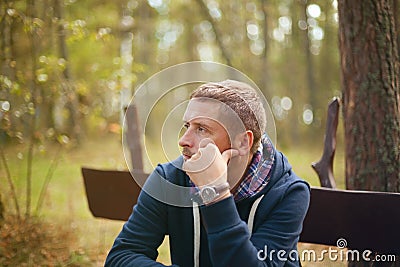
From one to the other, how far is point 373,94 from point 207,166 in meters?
1.92

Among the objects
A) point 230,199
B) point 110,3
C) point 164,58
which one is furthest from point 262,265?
point 164,58

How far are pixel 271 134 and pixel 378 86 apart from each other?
1556 millimetres

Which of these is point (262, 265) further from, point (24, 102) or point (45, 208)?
point (45, 208)

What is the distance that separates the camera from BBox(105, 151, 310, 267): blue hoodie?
5.69ft

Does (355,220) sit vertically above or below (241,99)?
below

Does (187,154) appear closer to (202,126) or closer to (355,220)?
(202,126)

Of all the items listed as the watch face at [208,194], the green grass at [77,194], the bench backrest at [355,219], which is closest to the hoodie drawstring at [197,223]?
the watch face at [208,194]

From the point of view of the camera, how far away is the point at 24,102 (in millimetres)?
4641

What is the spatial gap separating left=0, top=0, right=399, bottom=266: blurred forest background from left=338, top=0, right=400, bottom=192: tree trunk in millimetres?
2030

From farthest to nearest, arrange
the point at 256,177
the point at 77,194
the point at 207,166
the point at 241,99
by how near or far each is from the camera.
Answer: the point at 77,194, the point at 256,177, the point at 241,99, the point at 207,166

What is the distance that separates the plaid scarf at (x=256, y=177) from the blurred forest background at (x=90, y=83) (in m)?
2.40

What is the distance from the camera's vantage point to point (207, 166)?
1.72m

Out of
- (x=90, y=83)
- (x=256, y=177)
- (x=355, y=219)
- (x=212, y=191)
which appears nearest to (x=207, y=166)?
(x=212, y=191)

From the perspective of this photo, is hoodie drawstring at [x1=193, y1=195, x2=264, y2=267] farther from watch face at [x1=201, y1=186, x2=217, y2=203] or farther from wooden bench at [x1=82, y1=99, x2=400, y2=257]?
wooden bench at [x1=82, y1=99, x2=400, y2=257]
